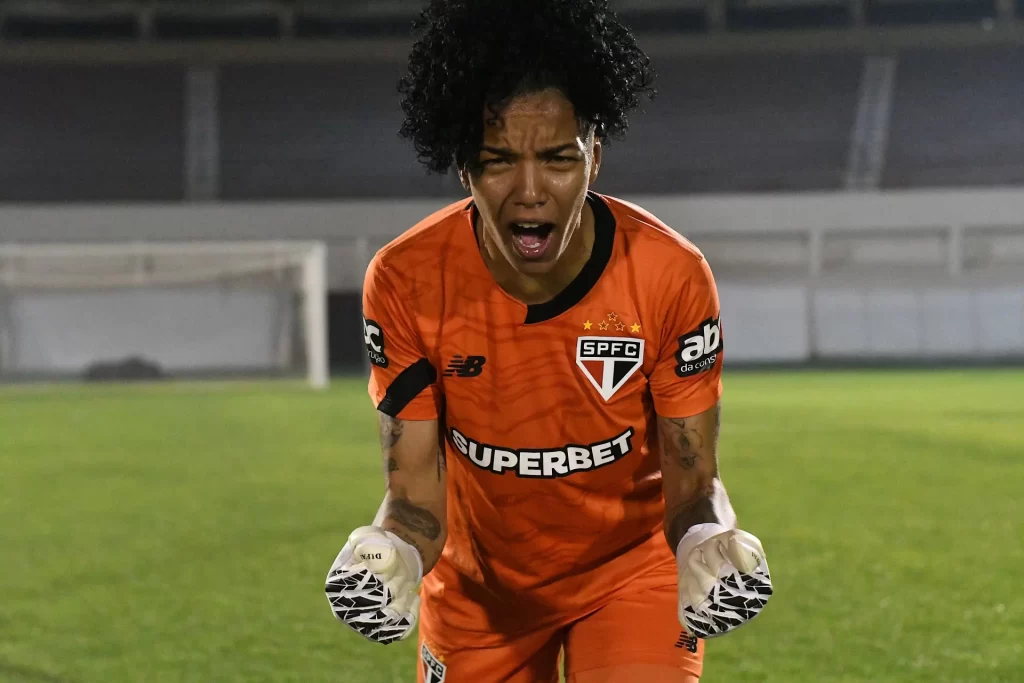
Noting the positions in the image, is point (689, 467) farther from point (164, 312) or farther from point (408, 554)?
point (164, 312)

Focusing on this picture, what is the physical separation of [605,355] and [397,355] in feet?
1.63

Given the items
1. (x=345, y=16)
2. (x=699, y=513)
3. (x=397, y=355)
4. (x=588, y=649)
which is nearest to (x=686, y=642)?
(x=588, y=649)

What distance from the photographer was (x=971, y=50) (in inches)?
1081

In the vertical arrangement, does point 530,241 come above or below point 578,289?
above

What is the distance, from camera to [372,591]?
6.77ft

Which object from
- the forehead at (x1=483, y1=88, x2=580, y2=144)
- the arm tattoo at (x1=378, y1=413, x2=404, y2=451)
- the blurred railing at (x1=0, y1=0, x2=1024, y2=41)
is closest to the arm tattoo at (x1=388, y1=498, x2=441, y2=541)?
the arm tattoo at (x1=378, y1=413, x2=404, y2=451)

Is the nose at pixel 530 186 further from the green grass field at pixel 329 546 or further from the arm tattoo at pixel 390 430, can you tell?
the green grass field at pixel 329 546

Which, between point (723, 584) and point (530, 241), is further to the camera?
point (530, 241)

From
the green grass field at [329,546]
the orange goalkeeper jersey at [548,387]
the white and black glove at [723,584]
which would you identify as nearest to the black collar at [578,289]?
the orange goalkeeper jersey at [548,387]

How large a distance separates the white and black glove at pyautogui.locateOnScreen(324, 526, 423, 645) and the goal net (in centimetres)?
1655

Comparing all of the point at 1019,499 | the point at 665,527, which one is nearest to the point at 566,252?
the point at 665,527

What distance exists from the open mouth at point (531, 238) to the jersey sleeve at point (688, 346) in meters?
0.32

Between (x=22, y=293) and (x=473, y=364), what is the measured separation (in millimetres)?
18316

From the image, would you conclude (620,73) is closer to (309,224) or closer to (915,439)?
(915,439)
